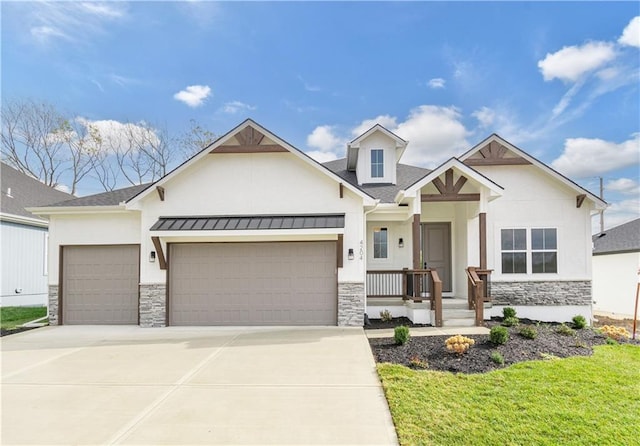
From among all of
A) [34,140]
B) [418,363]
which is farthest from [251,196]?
[34,140]

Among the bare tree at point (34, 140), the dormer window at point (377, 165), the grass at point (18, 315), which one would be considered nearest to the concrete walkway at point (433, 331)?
the dormer window at point (377, 165)

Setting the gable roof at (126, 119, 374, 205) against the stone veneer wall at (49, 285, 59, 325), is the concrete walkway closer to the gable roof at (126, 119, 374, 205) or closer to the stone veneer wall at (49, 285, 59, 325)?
the gable roof at (126, 119, 374, 205)

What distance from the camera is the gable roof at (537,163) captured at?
11562mm

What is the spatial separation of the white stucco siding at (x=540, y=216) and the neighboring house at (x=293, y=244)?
0.10 feet

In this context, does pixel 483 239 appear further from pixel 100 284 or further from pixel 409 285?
pixel 100 284

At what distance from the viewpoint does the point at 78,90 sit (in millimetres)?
23500

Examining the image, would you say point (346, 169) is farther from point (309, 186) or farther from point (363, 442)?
point (363, 442)

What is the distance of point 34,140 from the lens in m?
25.7

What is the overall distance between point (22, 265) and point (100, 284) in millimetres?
6615

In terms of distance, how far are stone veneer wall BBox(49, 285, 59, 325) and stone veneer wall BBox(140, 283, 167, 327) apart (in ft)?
9.19

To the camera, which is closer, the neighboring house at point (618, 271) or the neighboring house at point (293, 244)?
the neighboring house at point (293, 244)

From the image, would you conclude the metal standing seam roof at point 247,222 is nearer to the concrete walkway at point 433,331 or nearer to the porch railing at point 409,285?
the porch railing at point 409,285

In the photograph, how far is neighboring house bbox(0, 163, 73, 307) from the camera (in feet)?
48.3

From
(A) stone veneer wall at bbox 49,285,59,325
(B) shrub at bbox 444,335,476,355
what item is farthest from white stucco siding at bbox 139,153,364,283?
(B) shrub at bbox 444,335,476,355
